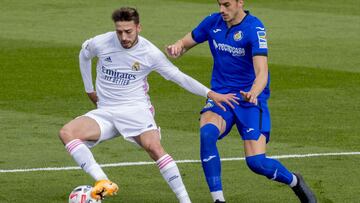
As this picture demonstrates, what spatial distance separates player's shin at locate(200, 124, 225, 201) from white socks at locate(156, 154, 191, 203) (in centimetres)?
29

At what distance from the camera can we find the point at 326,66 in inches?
957

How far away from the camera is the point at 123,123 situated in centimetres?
1359

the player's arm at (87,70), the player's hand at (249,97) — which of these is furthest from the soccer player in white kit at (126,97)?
the player's hand at (249,97)

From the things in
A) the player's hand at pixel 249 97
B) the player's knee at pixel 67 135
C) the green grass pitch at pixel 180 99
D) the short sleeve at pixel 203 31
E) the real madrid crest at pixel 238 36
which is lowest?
the green grass pitch at pixel 180 99

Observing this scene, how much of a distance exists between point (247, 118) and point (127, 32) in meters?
1.53

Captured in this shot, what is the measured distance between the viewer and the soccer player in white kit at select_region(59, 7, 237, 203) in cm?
1327

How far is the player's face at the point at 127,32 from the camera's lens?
13.3m

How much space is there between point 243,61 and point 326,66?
10998mm

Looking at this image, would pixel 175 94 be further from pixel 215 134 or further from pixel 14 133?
pixel 215 134

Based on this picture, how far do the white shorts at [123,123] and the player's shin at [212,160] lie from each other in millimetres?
635

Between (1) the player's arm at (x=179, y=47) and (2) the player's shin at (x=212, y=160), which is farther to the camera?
(1) the player's arm at (x=179, y=47)

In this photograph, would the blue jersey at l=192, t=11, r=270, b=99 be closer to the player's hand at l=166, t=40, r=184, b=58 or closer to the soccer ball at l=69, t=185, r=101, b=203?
the player's hand at l=166, t=40, r=184, b=58

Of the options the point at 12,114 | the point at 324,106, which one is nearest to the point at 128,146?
the point at 12,114

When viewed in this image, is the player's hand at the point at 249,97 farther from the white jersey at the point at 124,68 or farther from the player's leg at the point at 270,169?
the white jersey at the point at 124,68
